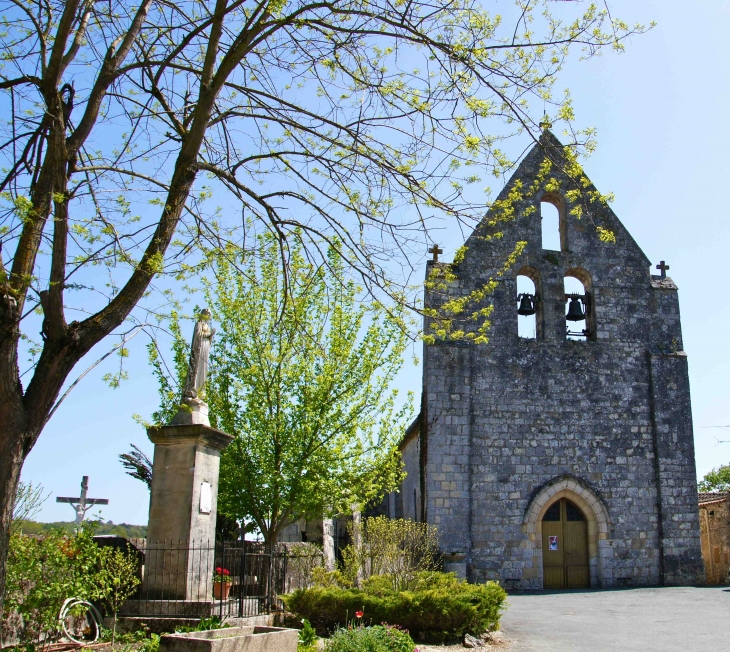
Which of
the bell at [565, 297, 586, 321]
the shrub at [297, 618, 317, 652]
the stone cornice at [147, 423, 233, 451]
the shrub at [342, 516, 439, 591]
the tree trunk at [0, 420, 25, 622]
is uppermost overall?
the bell at [565, 297, 586, 321]

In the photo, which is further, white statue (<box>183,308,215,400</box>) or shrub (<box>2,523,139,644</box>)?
white statue (<box>183,308,215,400</box>)

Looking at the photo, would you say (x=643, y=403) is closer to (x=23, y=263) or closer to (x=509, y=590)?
(x=509, y=590)

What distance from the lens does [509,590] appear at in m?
17.0

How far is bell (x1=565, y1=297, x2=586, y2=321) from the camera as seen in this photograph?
18.8 metres

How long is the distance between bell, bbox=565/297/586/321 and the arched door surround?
157 inches

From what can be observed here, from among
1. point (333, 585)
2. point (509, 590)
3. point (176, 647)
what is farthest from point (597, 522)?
point (176, 647)

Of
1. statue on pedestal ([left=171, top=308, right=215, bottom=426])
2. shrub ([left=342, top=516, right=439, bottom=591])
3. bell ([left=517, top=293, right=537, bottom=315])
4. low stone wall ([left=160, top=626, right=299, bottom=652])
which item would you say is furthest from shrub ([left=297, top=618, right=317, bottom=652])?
bell ([left=517, top=293, right=537, bottom=315])

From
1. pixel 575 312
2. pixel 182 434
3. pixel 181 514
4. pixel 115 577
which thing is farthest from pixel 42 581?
pixel 575 312

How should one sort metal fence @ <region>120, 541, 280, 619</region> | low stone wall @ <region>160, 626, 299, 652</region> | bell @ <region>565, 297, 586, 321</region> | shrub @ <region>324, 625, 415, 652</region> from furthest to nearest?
bell @ <region>565, 297, 586, 321</region>, metal fence @ <region>120, 541, 280, 619</region>, shrub @ <region>324, 625, 415, 652</region>, low stone wall @ <region>160, 626, 299, 652</region>

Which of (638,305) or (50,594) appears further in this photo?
(638,305)

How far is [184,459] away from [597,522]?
1163cm

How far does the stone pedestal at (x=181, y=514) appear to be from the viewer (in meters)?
9.60

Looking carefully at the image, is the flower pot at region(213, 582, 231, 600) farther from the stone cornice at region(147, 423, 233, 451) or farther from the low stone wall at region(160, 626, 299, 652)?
the low stone wall at region(160, 626, 299, 652)

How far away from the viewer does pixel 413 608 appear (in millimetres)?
10297
